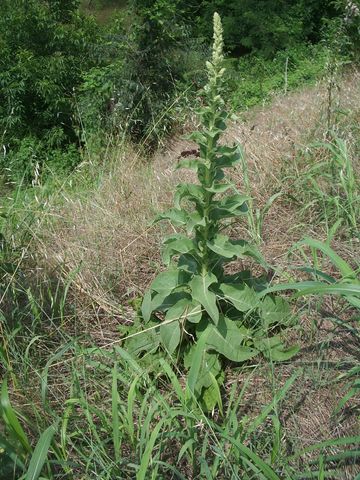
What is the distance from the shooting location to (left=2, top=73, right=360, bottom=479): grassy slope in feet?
6.70

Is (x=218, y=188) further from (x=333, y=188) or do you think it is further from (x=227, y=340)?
(x=333, y=188)

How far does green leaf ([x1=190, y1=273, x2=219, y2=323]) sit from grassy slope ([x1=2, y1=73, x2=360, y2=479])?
11.3 inches

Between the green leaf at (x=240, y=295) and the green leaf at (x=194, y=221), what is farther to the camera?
the green leaf at (x=240, y=295)

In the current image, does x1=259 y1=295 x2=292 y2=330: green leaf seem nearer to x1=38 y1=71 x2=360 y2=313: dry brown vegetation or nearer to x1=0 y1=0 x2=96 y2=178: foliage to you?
x1=38 y1=71 x2=360 y2=313: dry brown vegetation

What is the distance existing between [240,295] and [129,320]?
66 centimetres

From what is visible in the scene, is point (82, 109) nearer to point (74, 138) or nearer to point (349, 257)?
point (74, 138)

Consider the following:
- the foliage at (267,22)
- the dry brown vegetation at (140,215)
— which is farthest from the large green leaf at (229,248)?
the foliage at (267,22)

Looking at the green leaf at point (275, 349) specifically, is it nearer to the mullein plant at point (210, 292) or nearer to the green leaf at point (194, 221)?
the mullein plant at point (210, 292)

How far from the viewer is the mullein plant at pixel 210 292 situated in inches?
89.2

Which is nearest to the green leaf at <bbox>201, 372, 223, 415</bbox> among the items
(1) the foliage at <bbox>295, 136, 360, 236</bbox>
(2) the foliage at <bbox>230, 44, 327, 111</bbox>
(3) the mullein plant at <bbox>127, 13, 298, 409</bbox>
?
(3) the mullein plant at <bbox>127, 13, 298, 409</bbox>

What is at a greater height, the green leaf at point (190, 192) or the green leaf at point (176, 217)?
the green leaf at point (190, 192)

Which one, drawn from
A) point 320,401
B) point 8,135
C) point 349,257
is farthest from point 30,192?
point 8,135

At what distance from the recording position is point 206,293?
2.29 meters

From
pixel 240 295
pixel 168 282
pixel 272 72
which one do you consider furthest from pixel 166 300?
pixel 272 72
